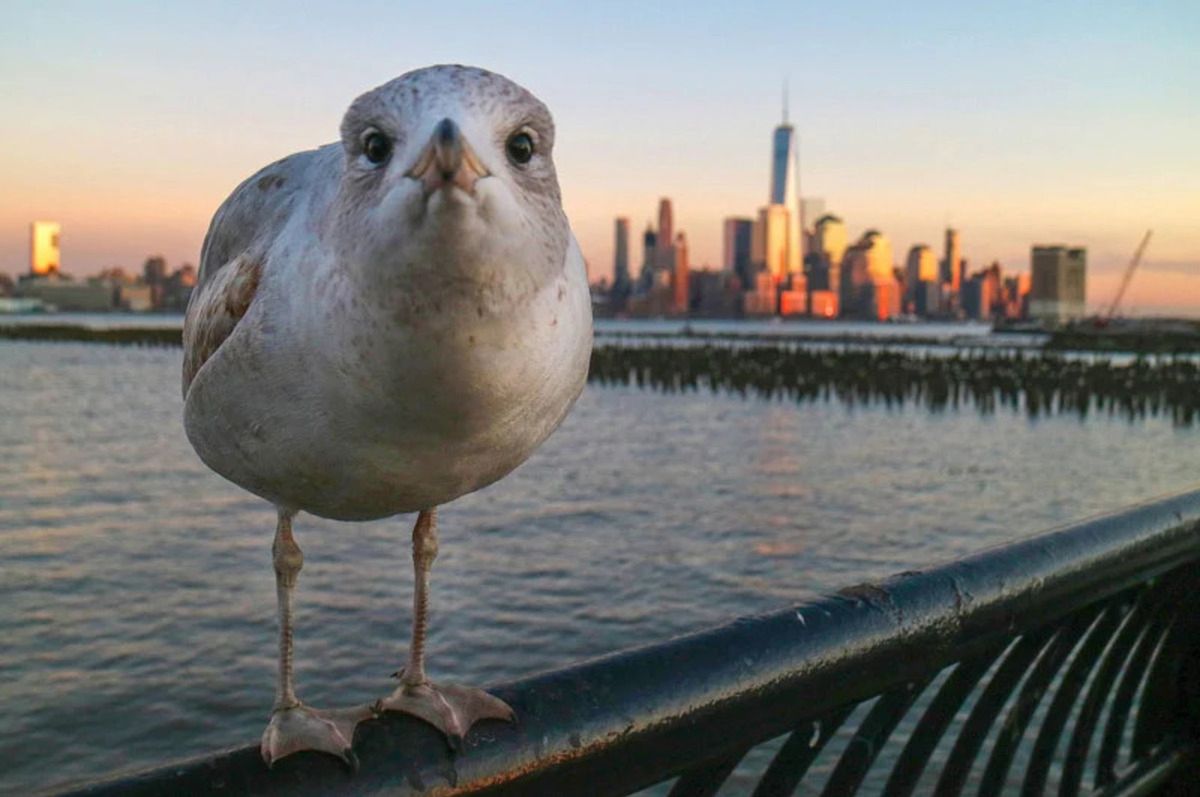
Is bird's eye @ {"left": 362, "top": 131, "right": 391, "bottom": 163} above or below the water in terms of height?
above

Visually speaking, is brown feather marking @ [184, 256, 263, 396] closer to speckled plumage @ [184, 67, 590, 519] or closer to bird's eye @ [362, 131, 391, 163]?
speckled plumage @ [184, 67, 590, 519]

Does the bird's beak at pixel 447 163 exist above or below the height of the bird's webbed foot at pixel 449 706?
above

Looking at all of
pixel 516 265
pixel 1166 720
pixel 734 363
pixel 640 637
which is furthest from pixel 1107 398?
pixel 516 265

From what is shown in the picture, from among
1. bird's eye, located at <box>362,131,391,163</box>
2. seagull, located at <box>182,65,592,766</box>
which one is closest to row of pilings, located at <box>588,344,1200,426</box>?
seagull, located at <box>182,65,592,766</box>

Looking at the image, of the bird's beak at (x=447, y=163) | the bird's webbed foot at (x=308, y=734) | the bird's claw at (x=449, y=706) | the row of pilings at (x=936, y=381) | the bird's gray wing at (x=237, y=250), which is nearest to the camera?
the bird's beak at (x=447, y=163)

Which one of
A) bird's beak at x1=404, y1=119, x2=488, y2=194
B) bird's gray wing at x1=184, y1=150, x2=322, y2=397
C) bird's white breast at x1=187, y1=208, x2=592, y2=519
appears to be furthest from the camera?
bird's gray wing at x1=184, y1=150, x2=322, y2=397

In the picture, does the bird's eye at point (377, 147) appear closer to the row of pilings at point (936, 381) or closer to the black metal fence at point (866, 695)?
the black metal fence at point (866, 695)

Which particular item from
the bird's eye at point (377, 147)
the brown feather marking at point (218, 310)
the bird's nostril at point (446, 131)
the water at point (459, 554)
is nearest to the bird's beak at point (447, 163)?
the bird's nostril at point (446, 131)
